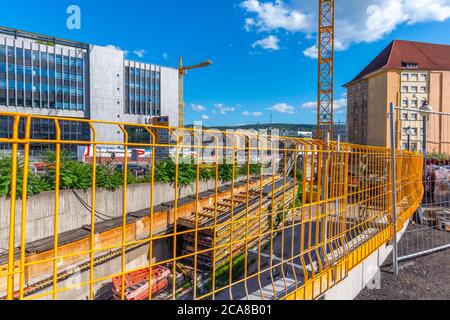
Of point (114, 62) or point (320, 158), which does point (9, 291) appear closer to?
point (320, 158)

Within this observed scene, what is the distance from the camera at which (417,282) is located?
343 cm

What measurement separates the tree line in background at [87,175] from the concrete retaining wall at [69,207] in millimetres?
205

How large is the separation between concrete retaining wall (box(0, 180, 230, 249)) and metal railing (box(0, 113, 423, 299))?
0.11ft

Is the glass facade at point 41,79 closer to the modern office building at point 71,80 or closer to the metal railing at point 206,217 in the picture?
the modern office building at point 71,80

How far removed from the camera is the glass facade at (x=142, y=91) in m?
50.3

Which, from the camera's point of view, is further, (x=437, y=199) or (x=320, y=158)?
(x=437, y=199)

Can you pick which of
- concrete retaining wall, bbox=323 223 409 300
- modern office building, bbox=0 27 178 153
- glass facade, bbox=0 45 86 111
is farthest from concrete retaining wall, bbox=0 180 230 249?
glass facade, bbox=0 45 86 111

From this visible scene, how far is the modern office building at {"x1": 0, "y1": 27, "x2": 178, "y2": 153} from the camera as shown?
3831 cm

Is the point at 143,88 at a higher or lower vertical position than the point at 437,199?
higher

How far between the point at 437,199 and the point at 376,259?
229 inches

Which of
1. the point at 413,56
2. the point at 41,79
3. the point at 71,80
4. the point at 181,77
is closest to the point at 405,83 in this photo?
the point at 413,56

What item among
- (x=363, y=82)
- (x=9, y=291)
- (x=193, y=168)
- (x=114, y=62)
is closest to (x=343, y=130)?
(x=363, y=82)

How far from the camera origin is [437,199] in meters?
7.93

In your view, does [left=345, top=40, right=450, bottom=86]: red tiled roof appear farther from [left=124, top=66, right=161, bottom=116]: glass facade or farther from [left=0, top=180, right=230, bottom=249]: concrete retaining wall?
[left=0, top=180, right=230, bottom=249]: concrete retaining wall
